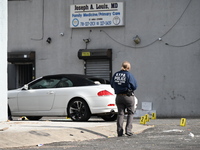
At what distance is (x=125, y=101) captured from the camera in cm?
1249

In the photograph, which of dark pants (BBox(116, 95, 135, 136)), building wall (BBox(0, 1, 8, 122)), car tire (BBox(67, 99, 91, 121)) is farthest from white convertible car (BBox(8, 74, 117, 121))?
dark pants (BBox(116, 95, 135, 136))

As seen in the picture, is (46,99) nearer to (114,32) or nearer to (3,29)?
(3,29)

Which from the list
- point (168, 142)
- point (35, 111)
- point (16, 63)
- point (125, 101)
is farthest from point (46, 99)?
point (16, 63)

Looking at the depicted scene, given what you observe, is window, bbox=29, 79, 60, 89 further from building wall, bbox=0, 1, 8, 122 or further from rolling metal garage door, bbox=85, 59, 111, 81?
rolling metal garage door, bbox=85, 59, 111, 81

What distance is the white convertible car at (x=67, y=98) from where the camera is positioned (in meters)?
16.3

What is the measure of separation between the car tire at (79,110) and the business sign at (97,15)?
873cm

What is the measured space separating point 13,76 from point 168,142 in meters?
16.5

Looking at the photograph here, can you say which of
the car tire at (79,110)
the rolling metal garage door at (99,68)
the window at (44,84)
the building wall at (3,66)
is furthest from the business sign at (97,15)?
the building wall at (3,66)

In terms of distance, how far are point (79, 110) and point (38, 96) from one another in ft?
5.04

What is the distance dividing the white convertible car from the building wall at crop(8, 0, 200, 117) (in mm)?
6872

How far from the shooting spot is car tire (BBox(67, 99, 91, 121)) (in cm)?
1647

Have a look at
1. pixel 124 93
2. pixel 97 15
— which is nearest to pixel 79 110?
pixel 124 93

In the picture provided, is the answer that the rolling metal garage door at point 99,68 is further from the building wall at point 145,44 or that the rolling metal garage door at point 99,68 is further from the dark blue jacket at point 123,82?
the dark blue jacket at point 123,82

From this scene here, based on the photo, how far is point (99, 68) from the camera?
82.3 ft
